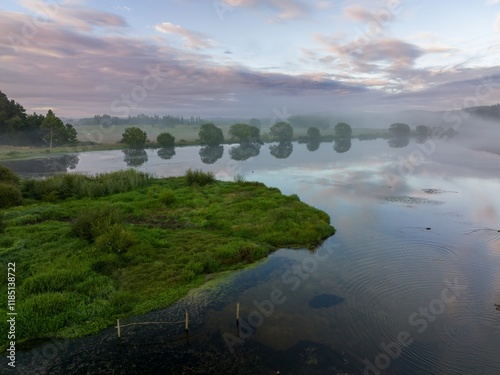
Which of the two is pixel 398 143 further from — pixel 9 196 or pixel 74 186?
pixel 9 196

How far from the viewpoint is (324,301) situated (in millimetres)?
14383

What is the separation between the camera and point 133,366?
10352 mm

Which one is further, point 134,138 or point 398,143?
point 398,143

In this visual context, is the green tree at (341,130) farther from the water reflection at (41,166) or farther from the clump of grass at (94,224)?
the clump of grass at (94,224)

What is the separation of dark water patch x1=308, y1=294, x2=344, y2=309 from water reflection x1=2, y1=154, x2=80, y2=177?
46.8 m

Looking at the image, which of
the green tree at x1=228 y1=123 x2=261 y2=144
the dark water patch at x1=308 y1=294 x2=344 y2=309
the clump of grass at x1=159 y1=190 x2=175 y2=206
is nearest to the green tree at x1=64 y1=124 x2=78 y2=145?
the green tree at x1=228 y1=123 x2=261 y2=144

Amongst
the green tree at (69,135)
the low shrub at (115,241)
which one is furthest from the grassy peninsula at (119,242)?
the green tree at (69,135)

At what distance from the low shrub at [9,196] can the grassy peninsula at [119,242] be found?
0.30 metres

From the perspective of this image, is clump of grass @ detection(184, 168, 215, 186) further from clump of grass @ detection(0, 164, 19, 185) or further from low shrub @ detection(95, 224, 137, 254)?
low shrub @ detection(95, 224, 137, 254)

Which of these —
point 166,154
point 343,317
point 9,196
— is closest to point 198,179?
point 9,196

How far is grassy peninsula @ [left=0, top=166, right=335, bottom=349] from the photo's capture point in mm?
12844

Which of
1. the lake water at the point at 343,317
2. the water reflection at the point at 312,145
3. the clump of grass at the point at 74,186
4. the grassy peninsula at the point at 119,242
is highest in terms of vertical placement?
the water reflection at the point at 312,145

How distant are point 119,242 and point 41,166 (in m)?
48.6

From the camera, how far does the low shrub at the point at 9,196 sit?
26141mm
